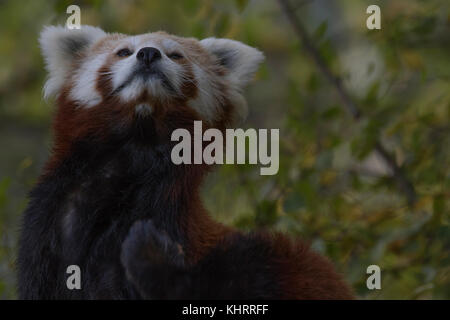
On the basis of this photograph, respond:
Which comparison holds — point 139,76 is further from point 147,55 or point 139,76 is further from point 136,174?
point 136,174

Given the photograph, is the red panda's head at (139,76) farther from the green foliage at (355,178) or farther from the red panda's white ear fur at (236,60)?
the green foliage at (355,178)

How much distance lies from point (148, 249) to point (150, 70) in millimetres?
846

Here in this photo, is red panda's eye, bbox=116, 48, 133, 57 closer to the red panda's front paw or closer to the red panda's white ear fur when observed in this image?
the red panda's white ear fur

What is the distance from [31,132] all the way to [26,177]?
6588 millimetres

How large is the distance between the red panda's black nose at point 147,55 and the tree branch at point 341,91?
1.69 metres

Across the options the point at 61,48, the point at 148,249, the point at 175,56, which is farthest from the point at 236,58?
the point at 148,249

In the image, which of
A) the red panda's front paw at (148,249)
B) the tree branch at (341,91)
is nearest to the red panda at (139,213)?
the red panda's front paw at (148,249)

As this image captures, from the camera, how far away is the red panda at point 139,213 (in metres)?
2.59

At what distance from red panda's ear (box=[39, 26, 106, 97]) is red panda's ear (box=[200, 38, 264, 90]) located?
2.10 ft

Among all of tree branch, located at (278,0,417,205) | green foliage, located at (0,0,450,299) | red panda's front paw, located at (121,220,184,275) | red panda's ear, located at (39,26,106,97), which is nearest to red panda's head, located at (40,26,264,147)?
red panda's ear, located at (39,26,106,97)

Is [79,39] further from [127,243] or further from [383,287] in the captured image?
[383,287]

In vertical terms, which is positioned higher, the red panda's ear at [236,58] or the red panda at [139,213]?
the red panda's ear at [236,58]

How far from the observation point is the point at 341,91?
4617 mm
